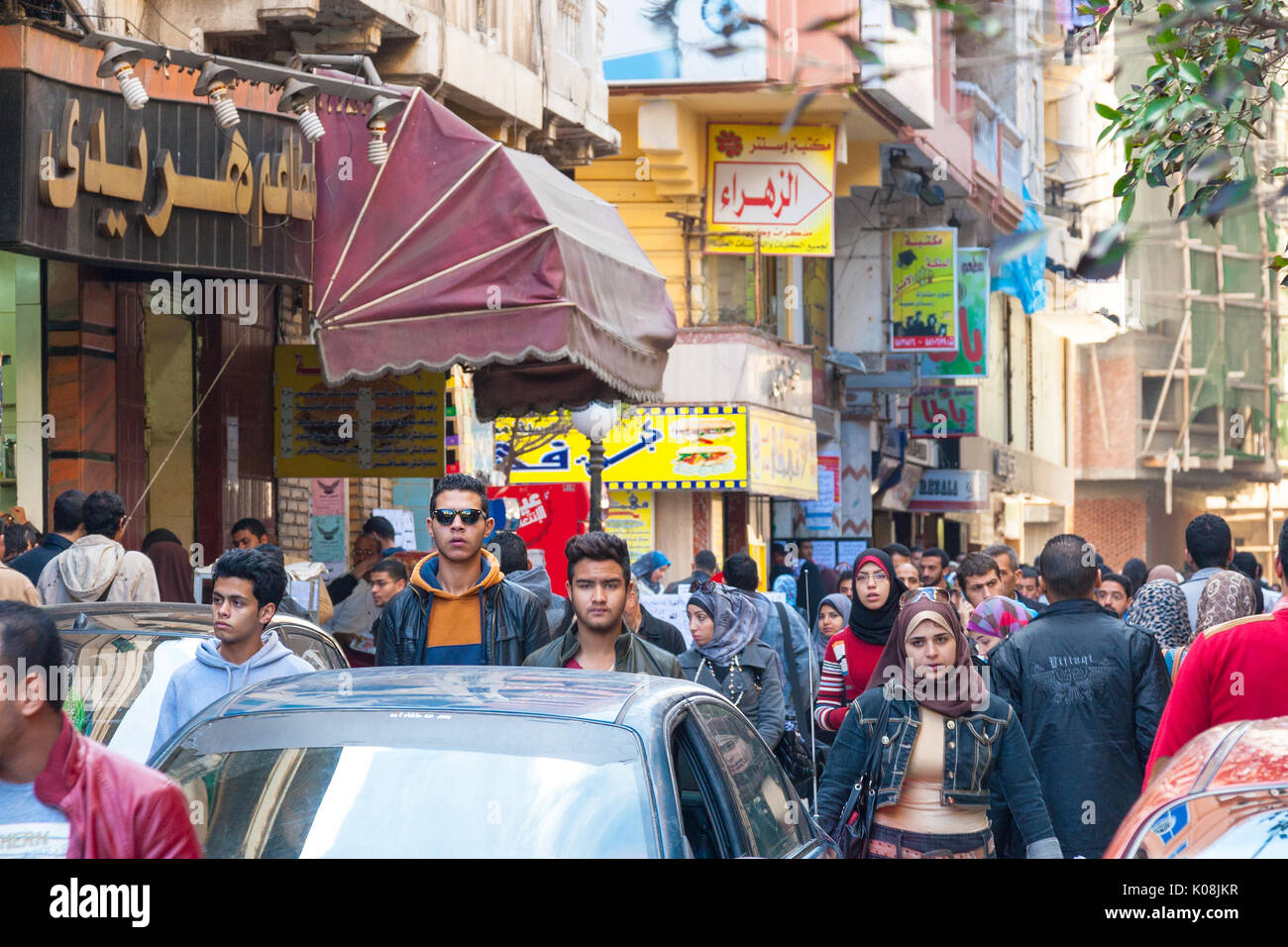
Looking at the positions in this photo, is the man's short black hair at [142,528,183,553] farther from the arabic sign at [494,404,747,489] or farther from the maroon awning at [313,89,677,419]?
the arabic sign at [494,404,747,489]

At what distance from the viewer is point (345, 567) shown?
634 inches

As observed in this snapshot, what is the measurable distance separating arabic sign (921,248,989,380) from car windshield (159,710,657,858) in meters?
25.7

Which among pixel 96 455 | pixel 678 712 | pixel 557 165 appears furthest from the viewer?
pixel 557 165

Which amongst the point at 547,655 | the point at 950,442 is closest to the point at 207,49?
the point at 547,655

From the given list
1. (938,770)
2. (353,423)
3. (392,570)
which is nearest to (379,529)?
(353,423)

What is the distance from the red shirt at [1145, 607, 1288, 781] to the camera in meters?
5.20

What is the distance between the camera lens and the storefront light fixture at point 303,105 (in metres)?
11.1

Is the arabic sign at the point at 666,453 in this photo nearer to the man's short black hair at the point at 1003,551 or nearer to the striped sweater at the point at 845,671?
the man's short black hair at the point at 1003,551

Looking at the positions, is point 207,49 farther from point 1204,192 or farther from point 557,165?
point 1204,192

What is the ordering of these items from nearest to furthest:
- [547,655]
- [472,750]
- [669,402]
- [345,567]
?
[472,750], [547,655], [345,567], [669,402]

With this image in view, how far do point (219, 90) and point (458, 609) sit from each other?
491cm

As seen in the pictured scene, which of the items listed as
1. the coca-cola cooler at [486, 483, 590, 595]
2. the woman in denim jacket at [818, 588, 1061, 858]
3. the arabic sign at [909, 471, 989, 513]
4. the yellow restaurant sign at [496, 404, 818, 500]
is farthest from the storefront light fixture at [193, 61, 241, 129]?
the arabic sign at [909, 471, 989, 513]

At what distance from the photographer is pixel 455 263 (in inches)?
443
